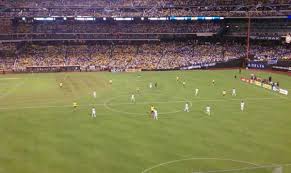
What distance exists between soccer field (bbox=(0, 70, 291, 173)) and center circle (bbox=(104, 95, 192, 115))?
10 centimetres

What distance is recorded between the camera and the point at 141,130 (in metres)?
31.1

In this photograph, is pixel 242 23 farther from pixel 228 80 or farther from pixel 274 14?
pixel 228 80

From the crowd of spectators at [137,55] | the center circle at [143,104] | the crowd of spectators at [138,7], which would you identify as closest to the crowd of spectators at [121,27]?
the crowd of spectators at [138,7]

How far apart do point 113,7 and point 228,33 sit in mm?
26282

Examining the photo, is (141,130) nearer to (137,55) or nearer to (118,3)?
(137,55)

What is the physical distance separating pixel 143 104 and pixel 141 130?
11.1 metres

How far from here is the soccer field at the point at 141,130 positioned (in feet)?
77.3

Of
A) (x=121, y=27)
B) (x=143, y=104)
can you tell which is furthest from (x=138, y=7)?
(x=143, y=104)

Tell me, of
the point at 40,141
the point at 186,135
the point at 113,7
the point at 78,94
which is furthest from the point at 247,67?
the point at 40,141

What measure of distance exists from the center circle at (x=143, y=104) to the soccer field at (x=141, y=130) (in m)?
0.10

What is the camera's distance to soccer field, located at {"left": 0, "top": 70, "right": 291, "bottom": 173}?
23562 millimetres

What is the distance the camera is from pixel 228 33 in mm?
86062

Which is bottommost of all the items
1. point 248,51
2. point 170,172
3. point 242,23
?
point 170,172

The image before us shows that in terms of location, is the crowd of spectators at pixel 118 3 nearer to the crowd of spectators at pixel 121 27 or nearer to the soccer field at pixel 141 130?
the crowd of spectators at pixel 121 27
